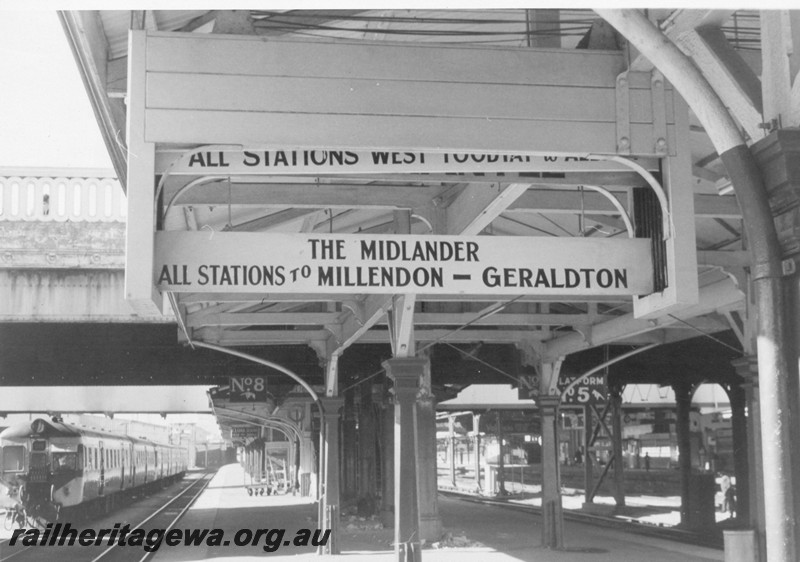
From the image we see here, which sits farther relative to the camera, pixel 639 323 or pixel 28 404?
pixel 28 404

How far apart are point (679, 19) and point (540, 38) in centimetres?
265

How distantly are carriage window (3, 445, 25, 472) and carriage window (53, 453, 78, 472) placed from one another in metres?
Result: 0.75

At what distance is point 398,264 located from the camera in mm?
5965

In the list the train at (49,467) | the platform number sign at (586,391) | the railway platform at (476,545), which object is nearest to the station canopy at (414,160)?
the railway platform at (476,545)

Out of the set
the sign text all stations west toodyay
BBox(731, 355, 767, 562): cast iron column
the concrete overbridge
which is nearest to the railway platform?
BBox(731, 355, 767, 562): cast iron column

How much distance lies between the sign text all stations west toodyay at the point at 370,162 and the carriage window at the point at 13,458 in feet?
67.6

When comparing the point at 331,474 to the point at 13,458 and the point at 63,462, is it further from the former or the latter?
the point at 13,458

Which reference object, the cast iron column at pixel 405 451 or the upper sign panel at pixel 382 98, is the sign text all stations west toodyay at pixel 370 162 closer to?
the upper sign panel at pixel 382 98

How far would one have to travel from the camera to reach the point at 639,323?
1348 centimetres

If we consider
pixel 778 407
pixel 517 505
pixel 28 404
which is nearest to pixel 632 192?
pixel 778 407

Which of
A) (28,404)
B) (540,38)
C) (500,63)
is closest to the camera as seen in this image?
(500,63)

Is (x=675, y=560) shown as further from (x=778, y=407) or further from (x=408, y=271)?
(x=778, y=407)

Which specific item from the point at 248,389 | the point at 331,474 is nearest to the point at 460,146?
the point at 331,474

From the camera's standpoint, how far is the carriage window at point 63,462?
79.4ft
